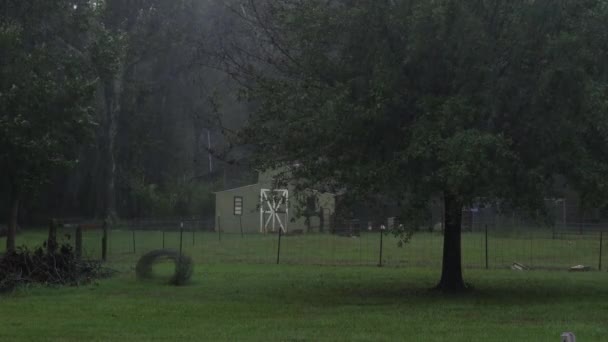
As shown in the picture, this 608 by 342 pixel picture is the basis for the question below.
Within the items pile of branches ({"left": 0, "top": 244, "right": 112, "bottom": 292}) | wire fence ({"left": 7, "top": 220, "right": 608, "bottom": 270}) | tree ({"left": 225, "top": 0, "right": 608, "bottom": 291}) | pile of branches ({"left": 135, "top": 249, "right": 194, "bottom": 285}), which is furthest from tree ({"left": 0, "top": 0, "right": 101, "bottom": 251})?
tree ({"left": 225, "top": 0, "right": 608, "bottom": 291})

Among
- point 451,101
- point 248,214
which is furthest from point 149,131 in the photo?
point 451,101

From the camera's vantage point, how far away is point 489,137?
58.6 ft

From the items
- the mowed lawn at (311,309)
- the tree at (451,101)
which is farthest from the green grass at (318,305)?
the tree at (451,101)

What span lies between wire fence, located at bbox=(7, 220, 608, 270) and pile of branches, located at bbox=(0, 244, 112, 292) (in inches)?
372

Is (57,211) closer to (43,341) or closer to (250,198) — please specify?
(250,198)

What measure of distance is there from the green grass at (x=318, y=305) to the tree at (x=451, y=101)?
237 cm

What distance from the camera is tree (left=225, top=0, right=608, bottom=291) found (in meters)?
18.7

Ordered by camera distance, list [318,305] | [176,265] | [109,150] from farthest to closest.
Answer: [109,150] → [176,265] → [318,305]

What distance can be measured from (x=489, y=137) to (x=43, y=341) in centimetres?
898

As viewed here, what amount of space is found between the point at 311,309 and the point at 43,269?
8.11m

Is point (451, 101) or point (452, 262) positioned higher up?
point (451, 101)

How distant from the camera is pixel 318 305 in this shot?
19.5 metres

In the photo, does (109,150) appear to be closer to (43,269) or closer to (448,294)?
(43,269)

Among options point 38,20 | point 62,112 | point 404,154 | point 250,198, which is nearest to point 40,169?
point 62,112
